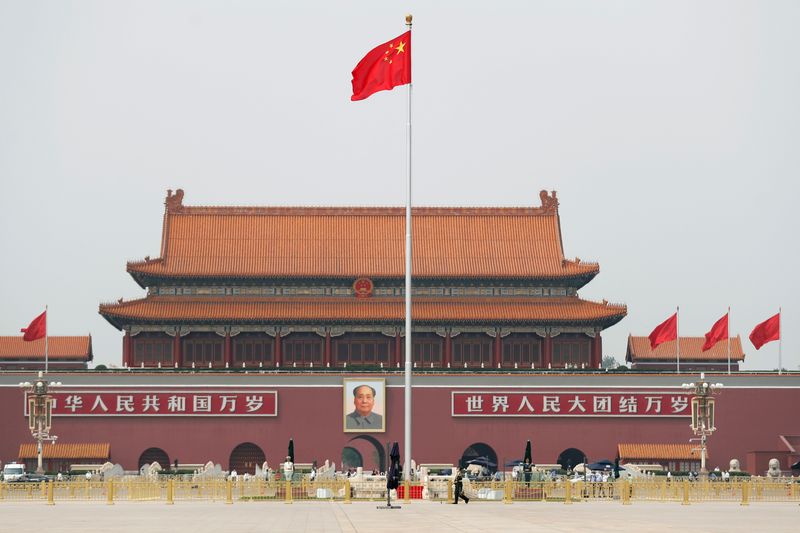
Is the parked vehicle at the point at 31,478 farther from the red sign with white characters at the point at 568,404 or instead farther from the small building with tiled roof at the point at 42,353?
the small building with tiled roof at the point at 42,353

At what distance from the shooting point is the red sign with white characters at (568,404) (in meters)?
75.5

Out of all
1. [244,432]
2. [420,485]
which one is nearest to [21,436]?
[244,432]

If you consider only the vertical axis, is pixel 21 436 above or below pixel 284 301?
below

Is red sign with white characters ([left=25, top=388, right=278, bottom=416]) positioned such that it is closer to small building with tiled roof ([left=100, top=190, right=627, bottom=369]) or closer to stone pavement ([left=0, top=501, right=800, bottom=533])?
small building with tiled roof ([left=100, top=190, right=627, bottom=369])

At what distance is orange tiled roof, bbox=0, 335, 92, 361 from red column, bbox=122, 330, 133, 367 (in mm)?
14102

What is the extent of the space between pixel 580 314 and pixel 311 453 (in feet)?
56.6

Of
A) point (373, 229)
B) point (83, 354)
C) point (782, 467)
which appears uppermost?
point (373, 229)

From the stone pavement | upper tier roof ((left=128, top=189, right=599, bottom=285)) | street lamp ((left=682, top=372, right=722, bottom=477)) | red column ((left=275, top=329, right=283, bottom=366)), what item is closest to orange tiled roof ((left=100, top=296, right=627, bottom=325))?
red column ((left=275, top=329, right=283, bottom=366))

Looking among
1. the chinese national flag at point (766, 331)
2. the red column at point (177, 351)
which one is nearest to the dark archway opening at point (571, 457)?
the chinese national flag at point (766, 331)

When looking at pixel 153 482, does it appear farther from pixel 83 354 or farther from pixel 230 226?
pixel 83 354

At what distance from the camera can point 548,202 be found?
288 feet

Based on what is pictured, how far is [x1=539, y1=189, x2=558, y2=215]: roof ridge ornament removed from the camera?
3447 inches

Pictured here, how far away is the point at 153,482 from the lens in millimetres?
51625

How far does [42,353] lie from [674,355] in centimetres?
4031
